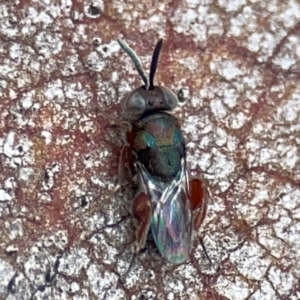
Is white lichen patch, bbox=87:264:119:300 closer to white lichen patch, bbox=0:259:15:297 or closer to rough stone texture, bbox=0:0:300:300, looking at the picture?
rough stone texture, bbox=0:0:300:300

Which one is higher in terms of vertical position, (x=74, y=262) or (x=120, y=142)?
(x=120, y=142)

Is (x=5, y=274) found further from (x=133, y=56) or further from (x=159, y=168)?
(x=133, y=56)

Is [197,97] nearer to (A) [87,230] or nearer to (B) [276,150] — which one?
(B) [276,150]

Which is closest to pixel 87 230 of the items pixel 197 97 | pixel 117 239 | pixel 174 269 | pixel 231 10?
pixel 117 239

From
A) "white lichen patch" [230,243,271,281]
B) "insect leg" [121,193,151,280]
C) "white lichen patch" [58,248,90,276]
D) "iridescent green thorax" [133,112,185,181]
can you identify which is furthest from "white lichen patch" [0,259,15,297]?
"white lichen patch" [230,243,271,281]

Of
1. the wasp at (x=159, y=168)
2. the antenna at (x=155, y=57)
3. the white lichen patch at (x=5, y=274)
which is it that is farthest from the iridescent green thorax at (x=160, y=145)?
the white lichen patch at (x=5, y=274)

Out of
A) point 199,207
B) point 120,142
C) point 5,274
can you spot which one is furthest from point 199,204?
point 5,274

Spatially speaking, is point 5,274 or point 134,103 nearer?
point 5,274

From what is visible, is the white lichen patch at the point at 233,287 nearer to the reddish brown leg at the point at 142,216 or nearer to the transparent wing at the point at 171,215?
the transparent wing at the point at 171,215
